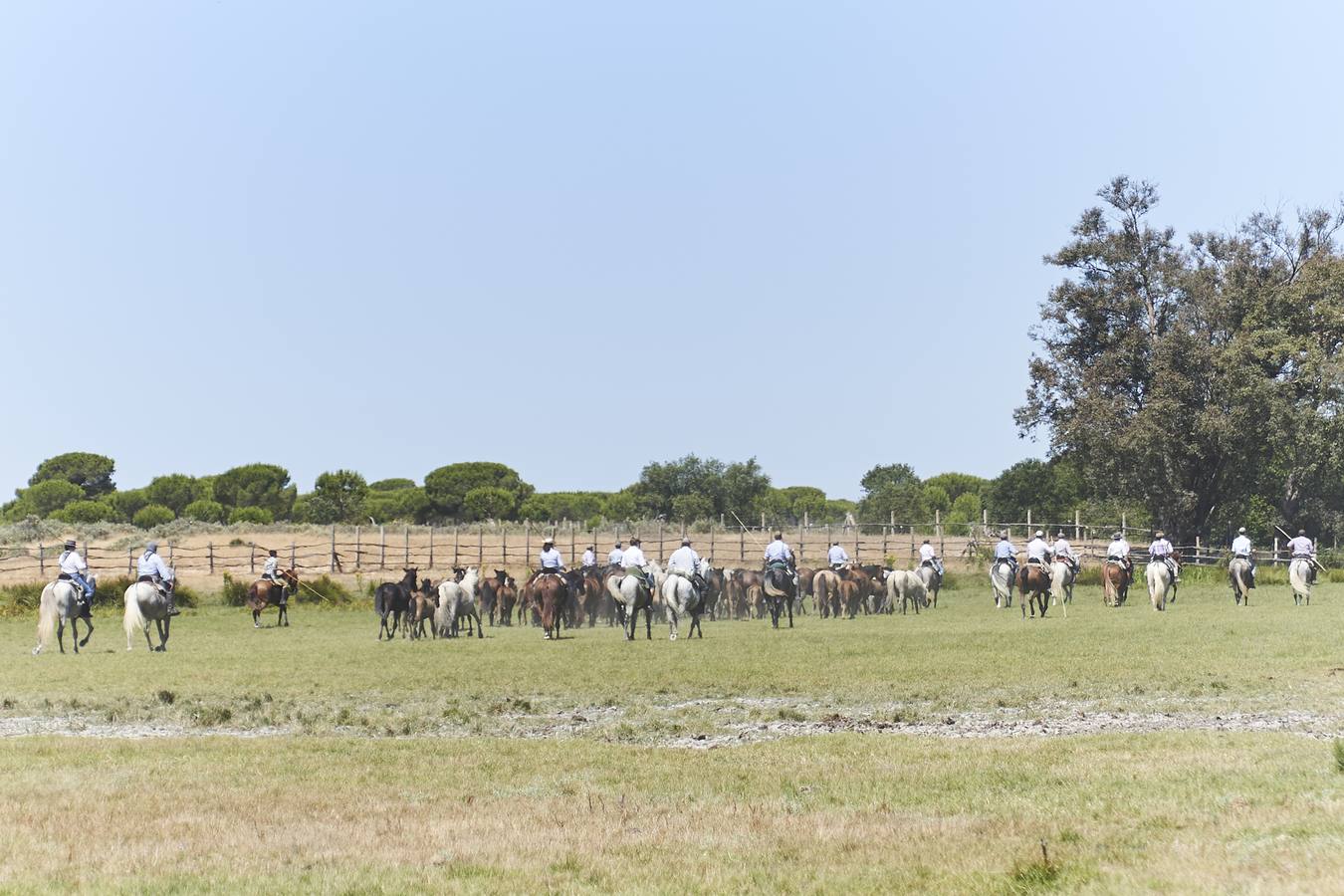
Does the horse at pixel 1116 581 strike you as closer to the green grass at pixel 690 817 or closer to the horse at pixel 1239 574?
the horse at pixel 1239 574

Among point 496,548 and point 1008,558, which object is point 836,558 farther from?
point 496,548

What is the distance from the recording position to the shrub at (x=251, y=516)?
110 metres

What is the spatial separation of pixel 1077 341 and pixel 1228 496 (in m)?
9.97

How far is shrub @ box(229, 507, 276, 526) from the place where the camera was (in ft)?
361

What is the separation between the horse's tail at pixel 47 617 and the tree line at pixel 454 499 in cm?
7711

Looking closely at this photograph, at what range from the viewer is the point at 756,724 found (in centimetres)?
1495

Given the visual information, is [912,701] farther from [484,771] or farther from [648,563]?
[648,563]

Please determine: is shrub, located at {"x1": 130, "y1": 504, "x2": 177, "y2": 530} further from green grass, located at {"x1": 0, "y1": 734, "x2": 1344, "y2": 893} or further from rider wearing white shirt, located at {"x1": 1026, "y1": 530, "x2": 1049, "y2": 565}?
green grass, located at {"x1": 0, "y1": 734, "x2": 1344, "y2": 893}

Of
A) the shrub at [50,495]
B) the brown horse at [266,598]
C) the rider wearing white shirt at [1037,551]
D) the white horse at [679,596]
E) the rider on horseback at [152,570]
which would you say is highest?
the shrub at [50,495]

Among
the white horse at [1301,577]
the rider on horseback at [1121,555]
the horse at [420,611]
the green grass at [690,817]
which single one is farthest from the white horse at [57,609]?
the white horse at [1301,577]

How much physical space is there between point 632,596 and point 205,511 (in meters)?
91.3

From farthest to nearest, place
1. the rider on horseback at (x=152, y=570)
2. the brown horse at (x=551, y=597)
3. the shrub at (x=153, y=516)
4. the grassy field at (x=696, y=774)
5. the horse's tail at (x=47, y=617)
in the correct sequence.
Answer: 1. the shrub at (x=153, y=516)
2. the brown horse at (x=551, y=597)
3. the rider on horseback at (x=152, y=570)
4. the horse's tail at (x=47, y=617)
5. the grassy field at (x=696, y=774)

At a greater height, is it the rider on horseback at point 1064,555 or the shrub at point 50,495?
the shrub at point 50,495

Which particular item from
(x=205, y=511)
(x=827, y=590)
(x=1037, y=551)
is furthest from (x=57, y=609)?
(x=205, y=511)
